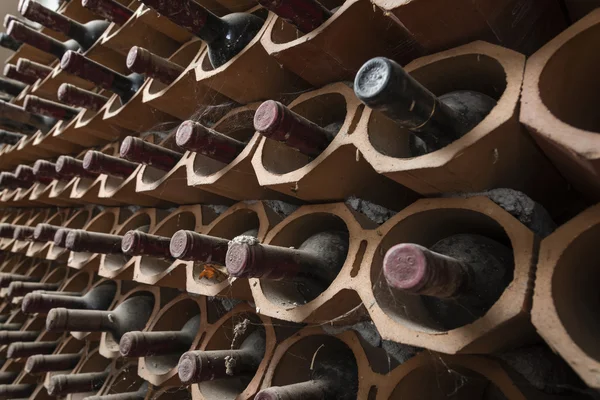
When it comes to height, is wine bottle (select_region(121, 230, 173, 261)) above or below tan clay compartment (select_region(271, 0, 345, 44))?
below

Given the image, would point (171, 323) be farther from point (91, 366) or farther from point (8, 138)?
point (8, 138)

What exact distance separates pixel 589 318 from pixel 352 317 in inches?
10.0

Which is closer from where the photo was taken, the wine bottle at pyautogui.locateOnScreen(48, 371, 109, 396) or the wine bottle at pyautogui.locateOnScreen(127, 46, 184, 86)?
the wine bottle at pyautogui.locateOnScreen(127, 46, 184, 86)

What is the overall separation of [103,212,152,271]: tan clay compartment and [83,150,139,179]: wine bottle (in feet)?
0.34

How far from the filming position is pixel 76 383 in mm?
1004

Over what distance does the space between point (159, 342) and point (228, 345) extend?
0.13 m

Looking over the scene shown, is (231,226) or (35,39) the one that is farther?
(35,39)

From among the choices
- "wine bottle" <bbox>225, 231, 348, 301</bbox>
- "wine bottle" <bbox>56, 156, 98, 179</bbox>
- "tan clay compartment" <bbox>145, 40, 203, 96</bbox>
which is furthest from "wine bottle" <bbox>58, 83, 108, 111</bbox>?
"wine bottle" <bbox>225, 231, 348, 301</bbox>

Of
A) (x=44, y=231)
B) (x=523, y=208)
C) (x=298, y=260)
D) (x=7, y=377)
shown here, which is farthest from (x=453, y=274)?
(x=7, y=377)

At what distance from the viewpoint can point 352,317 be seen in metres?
0.57

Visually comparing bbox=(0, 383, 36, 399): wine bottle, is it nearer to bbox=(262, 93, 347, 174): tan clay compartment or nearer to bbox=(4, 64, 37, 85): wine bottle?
bbox=(4, 64, 37, 85): wine bottle

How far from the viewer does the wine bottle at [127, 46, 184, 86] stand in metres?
0.82

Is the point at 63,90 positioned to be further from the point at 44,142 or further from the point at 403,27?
the point at 403,27

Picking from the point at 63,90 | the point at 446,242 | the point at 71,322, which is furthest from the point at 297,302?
the point at 63,90
